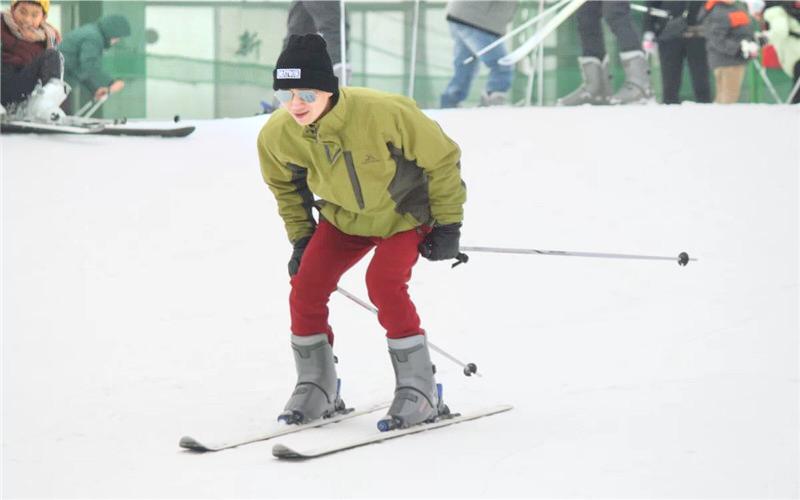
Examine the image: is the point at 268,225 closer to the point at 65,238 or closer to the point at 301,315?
the point at 65,238

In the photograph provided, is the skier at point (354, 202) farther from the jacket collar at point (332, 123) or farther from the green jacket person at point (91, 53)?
the green jacket person at point (91, 53)

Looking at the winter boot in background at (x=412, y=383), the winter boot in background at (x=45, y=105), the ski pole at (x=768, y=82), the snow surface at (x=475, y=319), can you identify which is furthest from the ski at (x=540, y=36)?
the winter boot in background at (x=412, y=383)

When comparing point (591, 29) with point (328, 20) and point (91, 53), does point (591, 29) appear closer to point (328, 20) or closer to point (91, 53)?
point (328, 20)

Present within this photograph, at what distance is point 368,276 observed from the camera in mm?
4844

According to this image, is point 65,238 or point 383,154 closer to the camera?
point 383,154

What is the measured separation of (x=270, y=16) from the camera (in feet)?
38.1

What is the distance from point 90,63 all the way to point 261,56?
4.60 ft

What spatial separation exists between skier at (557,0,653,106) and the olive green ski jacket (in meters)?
6.56

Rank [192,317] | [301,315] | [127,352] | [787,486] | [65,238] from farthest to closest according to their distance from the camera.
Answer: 1. [65,238]
2. [192,317]
3. [127,352]
4. [301,315]
5. [787,486]

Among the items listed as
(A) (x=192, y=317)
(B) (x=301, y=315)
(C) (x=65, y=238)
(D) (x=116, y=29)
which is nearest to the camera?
(B) (x=301, y=315)

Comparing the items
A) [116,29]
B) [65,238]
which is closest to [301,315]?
[65,238]

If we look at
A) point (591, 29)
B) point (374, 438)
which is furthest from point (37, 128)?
point (374, 438)

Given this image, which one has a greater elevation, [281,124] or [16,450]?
[281,124]

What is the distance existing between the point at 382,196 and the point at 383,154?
148 mm
